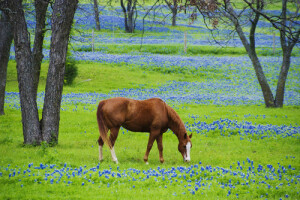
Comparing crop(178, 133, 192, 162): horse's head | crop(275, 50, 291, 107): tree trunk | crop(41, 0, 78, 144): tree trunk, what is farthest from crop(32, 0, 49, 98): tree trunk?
crop(275, 50, 291, 107): tree trunk

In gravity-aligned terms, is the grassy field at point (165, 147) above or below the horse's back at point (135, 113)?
below

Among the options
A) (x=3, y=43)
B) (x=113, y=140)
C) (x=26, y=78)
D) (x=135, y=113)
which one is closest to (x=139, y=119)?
(x=135, y=113)

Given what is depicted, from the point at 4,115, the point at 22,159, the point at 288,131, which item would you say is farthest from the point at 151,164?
the point at 4,115

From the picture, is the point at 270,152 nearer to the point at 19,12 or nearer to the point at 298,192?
the point at 298,192

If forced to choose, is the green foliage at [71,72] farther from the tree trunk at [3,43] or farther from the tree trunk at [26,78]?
the tree trunk at [26,78]

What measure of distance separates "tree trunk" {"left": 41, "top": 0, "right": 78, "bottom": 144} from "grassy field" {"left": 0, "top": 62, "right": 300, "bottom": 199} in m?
0.83

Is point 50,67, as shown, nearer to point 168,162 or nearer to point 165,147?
point 165,147

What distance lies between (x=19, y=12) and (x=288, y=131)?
12.3m

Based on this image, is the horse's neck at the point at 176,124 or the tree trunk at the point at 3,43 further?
the tree trunk at the point at 3,43

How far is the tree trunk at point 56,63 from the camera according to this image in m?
13.7

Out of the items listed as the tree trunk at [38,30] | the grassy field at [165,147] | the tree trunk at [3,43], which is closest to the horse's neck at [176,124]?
the grassy field at [165,147]

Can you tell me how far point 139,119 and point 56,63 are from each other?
4.06 meters

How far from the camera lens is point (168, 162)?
488 inches

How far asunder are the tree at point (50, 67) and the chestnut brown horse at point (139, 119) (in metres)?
2.88
